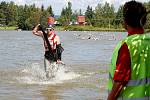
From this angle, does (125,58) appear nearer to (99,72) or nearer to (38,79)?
(38,79)

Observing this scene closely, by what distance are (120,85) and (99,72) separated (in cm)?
1364

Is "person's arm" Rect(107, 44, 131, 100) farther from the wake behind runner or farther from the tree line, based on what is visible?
the tree line

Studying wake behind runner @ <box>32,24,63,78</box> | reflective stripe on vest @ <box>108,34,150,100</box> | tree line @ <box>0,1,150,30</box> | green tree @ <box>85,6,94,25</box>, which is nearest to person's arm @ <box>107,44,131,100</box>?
reflective stripe on vest @ <box>108,34,150,100</box>

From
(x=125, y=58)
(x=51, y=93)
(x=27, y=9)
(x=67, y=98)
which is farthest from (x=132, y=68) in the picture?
(x=27, y=9)

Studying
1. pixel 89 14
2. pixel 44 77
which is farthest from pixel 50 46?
Answer: pixel 89 14

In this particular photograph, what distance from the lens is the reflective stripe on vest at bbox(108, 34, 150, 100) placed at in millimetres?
3990

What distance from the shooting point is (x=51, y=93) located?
11625 mm

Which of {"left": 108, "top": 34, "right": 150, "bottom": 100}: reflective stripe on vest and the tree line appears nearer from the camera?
{"left": 108, "top": 34, "right": 150, "bottom": 100}: reflective stripe on vest

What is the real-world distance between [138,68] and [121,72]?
0.56 feet

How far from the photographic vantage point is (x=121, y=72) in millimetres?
3943

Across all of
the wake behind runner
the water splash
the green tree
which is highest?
the wake behind runner

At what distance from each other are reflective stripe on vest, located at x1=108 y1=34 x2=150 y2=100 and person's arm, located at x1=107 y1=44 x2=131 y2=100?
0.04 meters

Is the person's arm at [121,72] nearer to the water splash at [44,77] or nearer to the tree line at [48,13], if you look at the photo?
the water splash at [44,77]

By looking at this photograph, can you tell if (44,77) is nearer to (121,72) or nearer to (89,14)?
(121,72)
